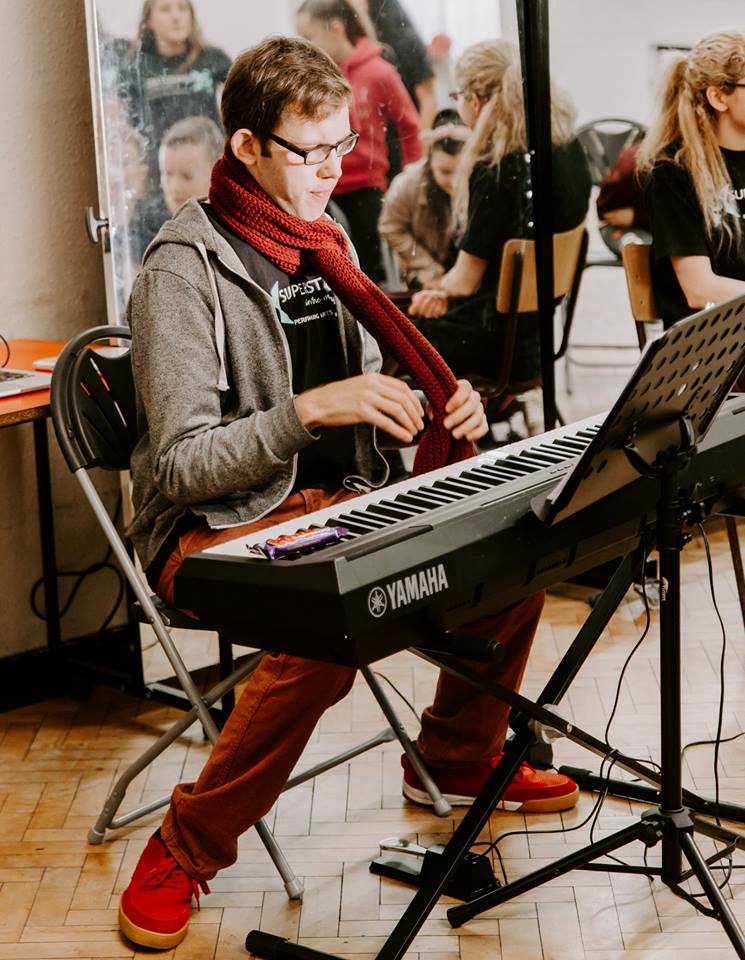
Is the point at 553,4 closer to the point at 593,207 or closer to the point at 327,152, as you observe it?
the point at 593,207

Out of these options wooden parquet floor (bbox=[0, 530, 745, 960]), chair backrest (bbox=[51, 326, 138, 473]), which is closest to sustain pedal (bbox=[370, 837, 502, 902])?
wooden parquet floor (bbox=[0, 530, 745, 960])

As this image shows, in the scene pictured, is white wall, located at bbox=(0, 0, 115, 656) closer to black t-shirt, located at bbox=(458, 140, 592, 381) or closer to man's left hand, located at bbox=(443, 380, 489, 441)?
black t-shirt, located at bbox=(458, 140, 592, 381)

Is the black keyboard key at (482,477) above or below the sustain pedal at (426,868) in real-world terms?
above

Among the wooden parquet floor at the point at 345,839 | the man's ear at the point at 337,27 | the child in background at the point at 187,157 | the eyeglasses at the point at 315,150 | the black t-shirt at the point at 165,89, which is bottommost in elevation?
the wooden parquet floor at the point at 345,839

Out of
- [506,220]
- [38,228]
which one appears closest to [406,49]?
[506,220]

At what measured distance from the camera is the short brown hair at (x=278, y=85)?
7.68ft

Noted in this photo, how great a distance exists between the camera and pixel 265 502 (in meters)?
2.40

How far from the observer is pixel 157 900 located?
2262mm

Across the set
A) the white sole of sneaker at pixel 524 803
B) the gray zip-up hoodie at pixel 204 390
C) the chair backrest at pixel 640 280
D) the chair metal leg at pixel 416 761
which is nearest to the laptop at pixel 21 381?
the gray zip-up hoodie at pixel 204 390

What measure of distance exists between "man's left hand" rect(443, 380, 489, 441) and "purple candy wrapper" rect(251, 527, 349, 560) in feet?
2.10

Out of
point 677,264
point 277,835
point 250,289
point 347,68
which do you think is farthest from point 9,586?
point 677,264

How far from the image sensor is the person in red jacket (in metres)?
3.45

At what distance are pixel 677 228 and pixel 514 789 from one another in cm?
178

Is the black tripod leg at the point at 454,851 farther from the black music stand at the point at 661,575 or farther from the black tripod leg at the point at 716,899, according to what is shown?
the black tripod leg at the point at 716,899
